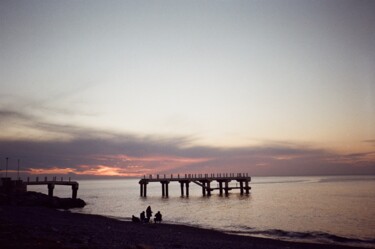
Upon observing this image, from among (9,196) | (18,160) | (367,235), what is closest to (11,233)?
(367,235)

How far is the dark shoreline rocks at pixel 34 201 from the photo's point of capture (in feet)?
131

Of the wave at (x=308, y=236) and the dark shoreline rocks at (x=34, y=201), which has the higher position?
the dark shoreline rocks at (x=34, y=201)

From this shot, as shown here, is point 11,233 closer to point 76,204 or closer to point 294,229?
point 294,229

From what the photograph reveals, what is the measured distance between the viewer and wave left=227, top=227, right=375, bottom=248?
24.8 metres

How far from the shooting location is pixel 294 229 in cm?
3094

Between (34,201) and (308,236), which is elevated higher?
(34,201)

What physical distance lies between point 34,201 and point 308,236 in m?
34.5

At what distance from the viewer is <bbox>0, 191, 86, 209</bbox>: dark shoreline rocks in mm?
39944

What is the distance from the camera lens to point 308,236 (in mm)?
27312

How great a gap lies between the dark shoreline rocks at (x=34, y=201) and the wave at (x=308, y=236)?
2735 cm

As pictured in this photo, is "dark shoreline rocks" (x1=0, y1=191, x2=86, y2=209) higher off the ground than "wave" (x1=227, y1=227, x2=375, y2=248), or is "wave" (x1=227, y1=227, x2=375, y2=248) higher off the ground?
"dark shoreline rocks" (x1=0, y1=191, x2=86, y2=209)

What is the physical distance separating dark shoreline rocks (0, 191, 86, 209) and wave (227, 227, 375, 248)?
27.4 m

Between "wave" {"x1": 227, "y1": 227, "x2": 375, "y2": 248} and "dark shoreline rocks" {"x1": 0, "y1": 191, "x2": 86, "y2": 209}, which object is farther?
"dark shoreline rocks" {"x1": 0, "y1": 191, "x2": 86, "y2": 209}

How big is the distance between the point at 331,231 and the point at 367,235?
300cm
